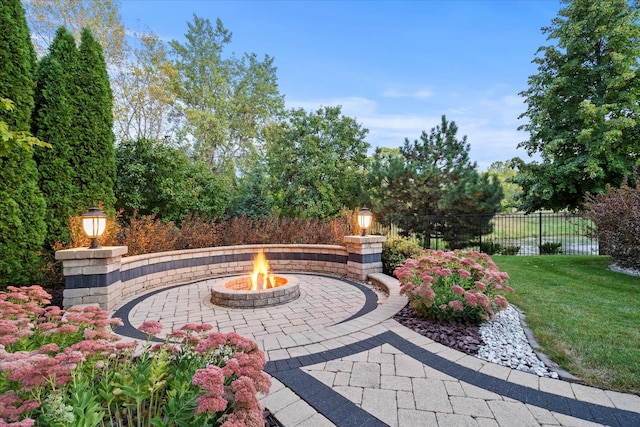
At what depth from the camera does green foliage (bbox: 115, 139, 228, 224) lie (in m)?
9.67

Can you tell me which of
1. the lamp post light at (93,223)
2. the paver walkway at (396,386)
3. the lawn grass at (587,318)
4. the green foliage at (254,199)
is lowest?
A: the lawn grass at (587,318)

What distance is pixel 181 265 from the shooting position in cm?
628

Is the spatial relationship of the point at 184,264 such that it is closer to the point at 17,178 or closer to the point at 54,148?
the point at 17,178

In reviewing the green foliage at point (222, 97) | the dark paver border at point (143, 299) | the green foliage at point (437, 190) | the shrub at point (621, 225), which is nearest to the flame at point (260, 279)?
the dark paver border at point (143, 299)

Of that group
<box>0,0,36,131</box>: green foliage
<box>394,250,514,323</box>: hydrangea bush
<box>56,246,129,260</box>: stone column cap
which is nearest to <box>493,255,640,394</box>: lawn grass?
<box>394,250,514,323</box>: hydrangea bush

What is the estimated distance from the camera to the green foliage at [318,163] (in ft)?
44.5

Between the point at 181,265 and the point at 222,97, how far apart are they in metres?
14.5

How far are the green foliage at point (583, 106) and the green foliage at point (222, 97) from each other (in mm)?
14329

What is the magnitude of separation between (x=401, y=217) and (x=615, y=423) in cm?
932

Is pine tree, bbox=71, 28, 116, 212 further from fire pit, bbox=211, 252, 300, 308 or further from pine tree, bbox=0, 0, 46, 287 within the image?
fire pit, bbox=211, 252, 300, 308

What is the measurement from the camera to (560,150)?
1136cm

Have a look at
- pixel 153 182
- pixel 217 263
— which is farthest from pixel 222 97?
pixel 217 263

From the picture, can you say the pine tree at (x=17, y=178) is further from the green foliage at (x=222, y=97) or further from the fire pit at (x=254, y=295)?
the green foliage at (x=222, y=97)

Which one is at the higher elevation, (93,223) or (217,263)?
(93,223)
